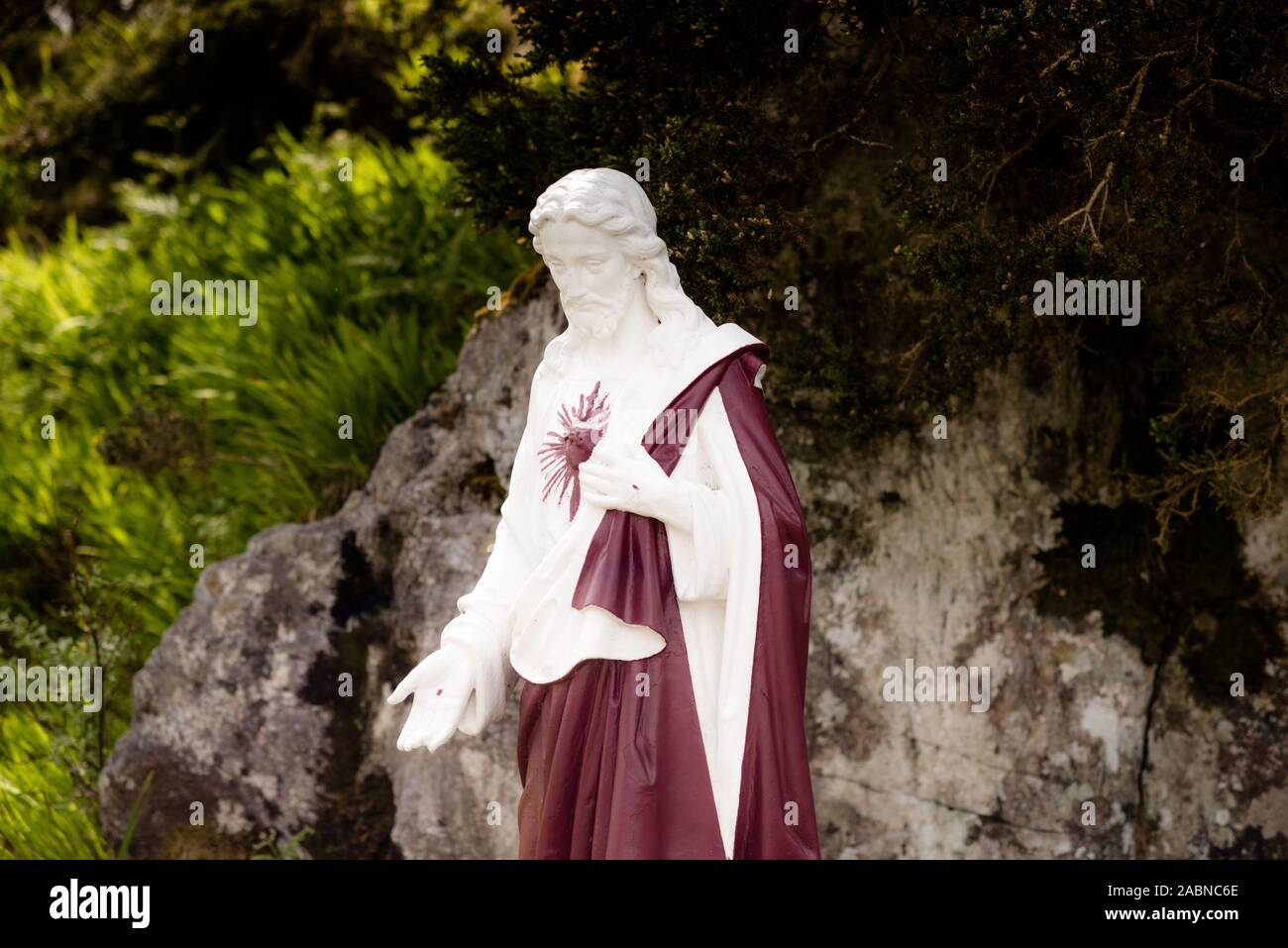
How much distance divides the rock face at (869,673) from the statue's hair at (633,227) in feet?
5.94

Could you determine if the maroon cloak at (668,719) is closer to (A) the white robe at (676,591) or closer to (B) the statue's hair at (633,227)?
(A) the white robe at (676,591)

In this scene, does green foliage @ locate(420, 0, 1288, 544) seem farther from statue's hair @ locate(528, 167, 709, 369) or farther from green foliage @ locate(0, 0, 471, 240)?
green foliage @ locate(0, 0, 471, 240)

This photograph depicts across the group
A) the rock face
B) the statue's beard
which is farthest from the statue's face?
the rock face

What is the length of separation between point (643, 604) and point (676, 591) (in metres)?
0.09

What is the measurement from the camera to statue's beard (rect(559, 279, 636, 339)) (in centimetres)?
350

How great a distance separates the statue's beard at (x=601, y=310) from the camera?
350cm

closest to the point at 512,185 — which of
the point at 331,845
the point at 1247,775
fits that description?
the point at 331,845

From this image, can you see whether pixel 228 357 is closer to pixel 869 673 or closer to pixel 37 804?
pixel 37 804

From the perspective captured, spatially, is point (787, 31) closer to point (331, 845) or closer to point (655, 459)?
point (655, 459)

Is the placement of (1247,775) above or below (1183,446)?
below

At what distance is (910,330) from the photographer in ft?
17.0

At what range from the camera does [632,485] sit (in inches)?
129

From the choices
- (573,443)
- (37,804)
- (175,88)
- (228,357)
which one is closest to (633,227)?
(573,443)
